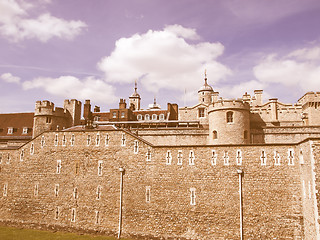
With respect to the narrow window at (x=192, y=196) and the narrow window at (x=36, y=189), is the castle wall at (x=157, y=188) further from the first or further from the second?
the narrow window at (x=36, y=189)

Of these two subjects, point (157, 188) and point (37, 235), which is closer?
point (157, 188)

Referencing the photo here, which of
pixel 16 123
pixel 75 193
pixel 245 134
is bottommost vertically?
pixel 75 193

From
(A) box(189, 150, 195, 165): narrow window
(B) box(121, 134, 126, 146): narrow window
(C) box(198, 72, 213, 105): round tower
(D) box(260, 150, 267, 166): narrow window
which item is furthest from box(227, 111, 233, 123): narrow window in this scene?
(C) box(198, 72, 213, 105): round tower

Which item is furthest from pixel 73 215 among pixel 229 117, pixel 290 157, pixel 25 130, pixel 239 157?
pixel 25 130

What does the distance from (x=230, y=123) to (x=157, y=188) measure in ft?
44.0

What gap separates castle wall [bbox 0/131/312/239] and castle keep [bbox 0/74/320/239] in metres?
0.08

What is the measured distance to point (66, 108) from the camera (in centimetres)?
4366

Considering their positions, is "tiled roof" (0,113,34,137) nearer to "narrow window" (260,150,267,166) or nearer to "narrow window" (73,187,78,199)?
"narrow window" (73,187,78,199)

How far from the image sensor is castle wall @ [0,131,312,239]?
21.3 m

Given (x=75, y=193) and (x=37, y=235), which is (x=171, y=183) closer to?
(x=75, y=193)

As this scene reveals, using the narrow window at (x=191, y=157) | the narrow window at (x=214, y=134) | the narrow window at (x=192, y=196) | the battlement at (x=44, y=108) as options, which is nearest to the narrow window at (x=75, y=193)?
the narrow window at (x=192, y=196)

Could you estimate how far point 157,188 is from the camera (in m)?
24.0

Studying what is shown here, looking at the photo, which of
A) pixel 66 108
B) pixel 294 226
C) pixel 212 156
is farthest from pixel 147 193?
pixel 66 108

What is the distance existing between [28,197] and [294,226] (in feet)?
87.6
